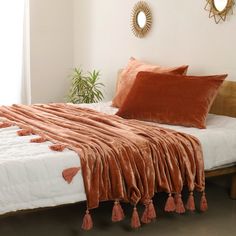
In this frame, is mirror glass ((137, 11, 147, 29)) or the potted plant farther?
the potted plant

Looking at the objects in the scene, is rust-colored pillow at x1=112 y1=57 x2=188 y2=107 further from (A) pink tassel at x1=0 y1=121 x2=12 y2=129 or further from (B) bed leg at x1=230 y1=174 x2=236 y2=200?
(A) pink tassel at x1=0 y1=121 x2=12 y2=129

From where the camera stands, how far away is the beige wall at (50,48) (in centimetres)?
511

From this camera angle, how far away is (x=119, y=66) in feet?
15.1

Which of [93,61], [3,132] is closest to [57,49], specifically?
[93,61]

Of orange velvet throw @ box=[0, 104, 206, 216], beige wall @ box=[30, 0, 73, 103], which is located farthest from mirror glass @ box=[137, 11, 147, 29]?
orange velvet throw @ box=[0, 104, 206, 216]

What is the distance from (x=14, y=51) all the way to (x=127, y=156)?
320cm

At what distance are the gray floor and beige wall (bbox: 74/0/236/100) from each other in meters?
1.13

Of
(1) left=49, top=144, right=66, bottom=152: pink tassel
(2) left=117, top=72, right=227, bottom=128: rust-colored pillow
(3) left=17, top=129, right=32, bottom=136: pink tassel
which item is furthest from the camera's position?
(2) left=117, top=72, right=227, bottom=128: rust-colored pillow

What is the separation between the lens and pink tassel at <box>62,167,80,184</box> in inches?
83.0

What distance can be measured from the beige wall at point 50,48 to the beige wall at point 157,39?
0.12 m

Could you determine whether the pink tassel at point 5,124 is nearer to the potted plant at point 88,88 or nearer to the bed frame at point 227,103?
the bed frame at point 227,103

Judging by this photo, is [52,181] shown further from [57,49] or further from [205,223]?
[57,49]

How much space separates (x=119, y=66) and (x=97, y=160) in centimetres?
254

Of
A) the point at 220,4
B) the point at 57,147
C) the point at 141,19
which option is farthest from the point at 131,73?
the point at 57,147
